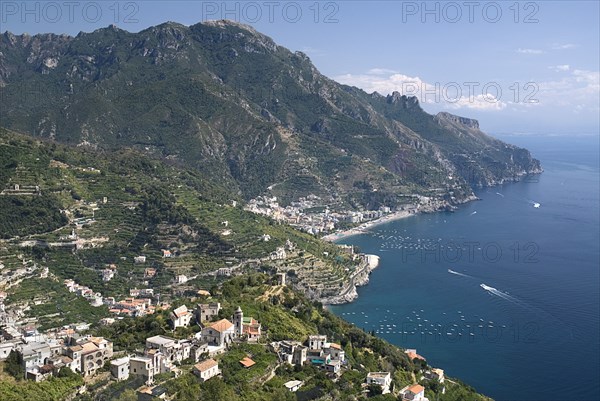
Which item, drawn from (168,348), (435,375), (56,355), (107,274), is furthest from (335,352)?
(107,274)

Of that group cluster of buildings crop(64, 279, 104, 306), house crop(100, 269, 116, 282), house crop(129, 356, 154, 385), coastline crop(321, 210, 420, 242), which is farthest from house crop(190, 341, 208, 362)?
coastline crop(321, 210, 420, 242)

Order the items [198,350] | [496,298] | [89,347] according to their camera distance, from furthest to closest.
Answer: [496,298]
[198,350]
[89,347]

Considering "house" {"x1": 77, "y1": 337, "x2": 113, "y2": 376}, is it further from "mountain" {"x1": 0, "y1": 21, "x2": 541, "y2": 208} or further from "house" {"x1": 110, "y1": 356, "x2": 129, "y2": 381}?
"mountain" {"x1": 0, "y1": 21, "x2": 541, "y2": 208}

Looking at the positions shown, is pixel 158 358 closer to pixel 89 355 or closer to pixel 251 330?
pixel 89 355

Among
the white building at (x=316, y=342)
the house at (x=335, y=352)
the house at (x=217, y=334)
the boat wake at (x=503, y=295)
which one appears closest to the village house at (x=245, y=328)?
the house at (x=217, y=334)

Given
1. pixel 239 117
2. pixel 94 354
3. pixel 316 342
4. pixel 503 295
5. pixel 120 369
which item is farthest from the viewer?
pixel 239 117

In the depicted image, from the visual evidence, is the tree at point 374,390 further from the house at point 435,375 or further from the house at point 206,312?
the house at point 435,375
